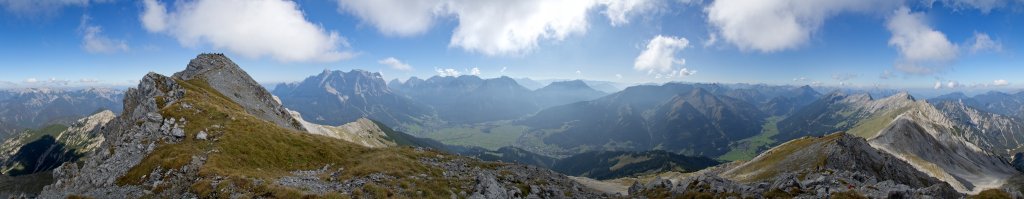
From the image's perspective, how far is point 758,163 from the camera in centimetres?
12825

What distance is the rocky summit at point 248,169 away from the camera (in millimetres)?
36062

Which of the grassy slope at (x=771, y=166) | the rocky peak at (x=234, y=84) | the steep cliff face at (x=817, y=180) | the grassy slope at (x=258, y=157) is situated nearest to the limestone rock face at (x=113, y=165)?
the grassy slope at (x=258, y=157)

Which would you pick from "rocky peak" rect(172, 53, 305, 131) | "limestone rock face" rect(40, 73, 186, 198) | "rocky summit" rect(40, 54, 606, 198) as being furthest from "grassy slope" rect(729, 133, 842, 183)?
"rocky peak" rect(172, 53, 305, 131)

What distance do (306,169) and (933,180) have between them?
144 meters

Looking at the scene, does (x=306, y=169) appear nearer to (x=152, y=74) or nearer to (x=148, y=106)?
(x=148, y=106)

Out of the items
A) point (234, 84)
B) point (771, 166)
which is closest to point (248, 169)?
point (234, 84)

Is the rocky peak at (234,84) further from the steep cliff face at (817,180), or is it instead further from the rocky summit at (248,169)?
the steep cliff face at (817,180)

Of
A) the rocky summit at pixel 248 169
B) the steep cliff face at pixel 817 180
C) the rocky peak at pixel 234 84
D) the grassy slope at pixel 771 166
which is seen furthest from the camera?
the grassy slope at pixel 771 166

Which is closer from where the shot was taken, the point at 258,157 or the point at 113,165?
the point at 113,165

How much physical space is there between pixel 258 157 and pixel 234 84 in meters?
73.7

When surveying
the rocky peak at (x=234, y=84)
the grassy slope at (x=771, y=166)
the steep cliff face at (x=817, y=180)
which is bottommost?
the grassy slope at (x=771, y=166)

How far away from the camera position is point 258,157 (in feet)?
164

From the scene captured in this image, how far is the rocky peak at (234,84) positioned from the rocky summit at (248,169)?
28747 millimetres

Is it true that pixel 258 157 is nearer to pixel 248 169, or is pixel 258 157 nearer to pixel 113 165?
pixel 248 169
